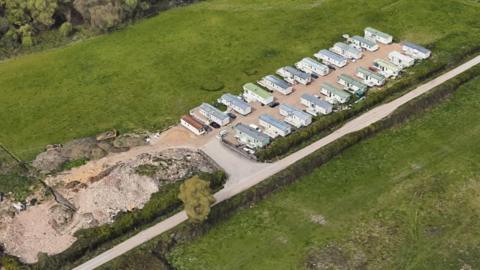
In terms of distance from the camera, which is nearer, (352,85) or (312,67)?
(352,85)

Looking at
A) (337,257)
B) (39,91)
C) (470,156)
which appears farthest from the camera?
(39,91)

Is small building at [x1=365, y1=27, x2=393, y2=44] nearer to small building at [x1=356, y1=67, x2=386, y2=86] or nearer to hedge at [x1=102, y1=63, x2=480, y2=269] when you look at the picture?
small building at [x1=356, y1=67, x2=386, y2=86]

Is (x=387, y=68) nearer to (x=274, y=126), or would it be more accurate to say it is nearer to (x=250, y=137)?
(x=274, y=126)

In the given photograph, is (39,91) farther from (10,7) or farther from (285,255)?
(285,255)

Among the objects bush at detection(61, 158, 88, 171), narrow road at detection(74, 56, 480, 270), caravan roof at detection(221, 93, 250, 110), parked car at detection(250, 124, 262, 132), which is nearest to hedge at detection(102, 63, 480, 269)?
narrow road at detection(74, 56, 480, 270)

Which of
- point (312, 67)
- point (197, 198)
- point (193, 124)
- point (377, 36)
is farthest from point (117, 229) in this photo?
point (377, 36)

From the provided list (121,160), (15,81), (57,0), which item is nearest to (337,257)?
(121,160)
